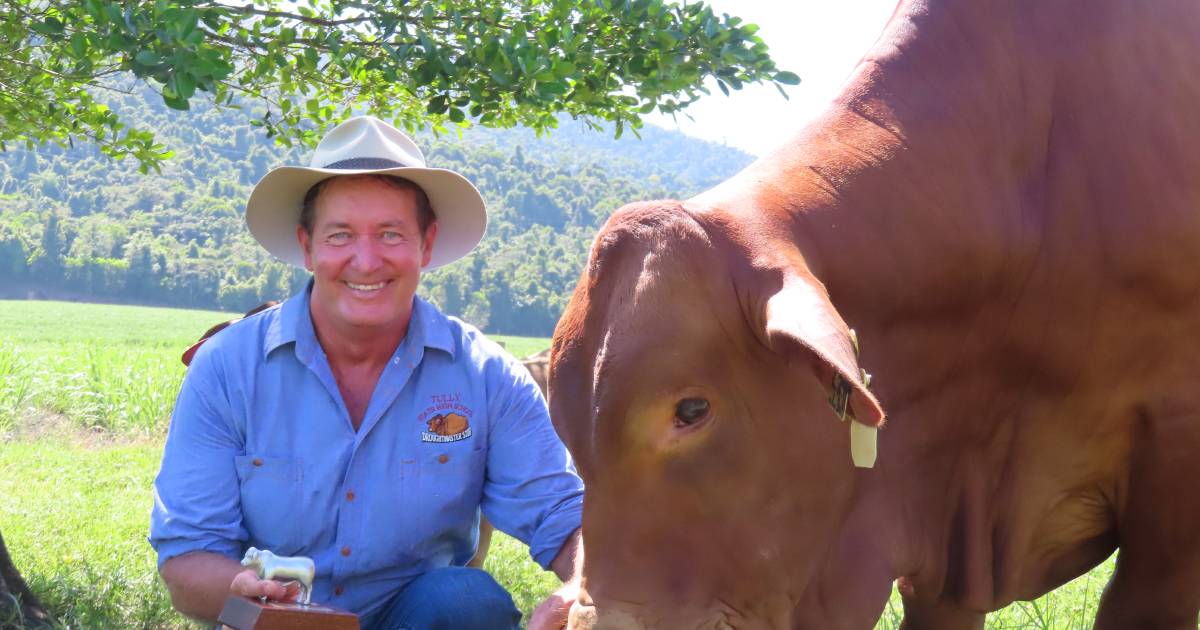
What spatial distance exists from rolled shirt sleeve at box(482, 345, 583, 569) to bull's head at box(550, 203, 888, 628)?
1.01 m

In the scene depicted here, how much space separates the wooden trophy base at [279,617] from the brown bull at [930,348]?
66 cm

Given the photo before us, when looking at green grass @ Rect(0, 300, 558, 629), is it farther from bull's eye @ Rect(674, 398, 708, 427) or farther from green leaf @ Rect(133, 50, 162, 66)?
bull's eye @ Rect(674, 398, 708, 427)

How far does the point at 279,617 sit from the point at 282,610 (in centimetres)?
2

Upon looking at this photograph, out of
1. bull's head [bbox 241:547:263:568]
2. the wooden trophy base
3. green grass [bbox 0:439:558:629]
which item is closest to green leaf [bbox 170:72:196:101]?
bull's head [bbox 241:547:263:568]

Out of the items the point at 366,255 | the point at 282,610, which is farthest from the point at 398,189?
the point at 282,610

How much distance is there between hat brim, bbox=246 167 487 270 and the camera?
3723 mm

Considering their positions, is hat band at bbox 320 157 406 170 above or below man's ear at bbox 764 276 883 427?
above

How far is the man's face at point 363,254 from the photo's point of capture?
11.9 ft

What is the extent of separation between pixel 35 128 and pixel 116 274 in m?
65.3

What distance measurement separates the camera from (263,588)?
2.99m

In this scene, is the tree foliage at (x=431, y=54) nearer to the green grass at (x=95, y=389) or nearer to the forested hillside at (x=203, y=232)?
the green grass at (x=95, y=389)

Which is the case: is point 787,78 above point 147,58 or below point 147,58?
below

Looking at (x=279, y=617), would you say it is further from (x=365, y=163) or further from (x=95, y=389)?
(x=95, y=389)

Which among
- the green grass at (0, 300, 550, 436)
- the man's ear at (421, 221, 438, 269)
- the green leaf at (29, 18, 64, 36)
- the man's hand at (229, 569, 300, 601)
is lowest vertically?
the green grass at (0, 300, 550, 436)
